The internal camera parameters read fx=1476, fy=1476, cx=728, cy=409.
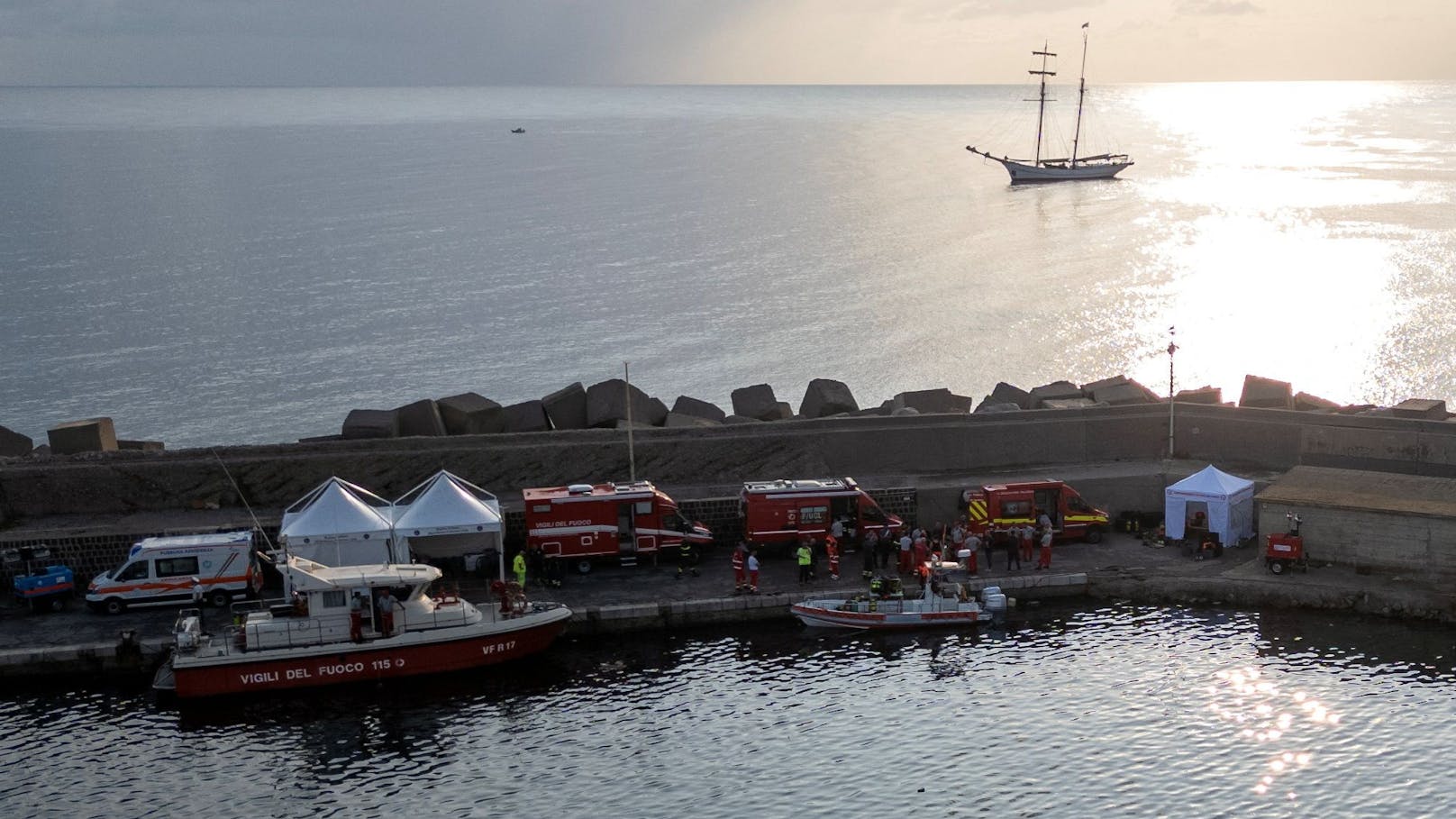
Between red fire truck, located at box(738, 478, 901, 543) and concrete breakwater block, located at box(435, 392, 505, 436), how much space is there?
8133 millimetres

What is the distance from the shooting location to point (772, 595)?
1155 inches

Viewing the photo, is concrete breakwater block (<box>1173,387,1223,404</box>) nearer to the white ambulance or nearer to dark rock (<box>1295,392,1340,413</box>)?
dark rock (<box>1295,392,1340,413</box>)

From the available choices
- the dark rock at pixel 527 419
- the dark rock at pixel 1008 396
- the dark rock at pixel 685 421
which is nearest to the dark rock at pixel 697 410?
the dark rock at pixel 685 421

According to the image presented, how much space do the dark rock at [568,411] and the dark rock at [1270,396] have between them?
16.4m

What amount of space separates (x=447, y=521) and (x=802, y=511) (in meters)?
7.50

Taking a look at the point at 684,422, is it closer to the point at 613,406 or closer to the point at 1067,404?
the point at 613,406

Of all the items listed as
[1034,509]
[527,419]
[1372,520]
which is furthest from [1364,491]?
[527,419]

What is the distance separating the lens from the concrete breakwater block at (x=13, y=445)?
3684 cm

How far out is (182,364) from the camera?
233 ft

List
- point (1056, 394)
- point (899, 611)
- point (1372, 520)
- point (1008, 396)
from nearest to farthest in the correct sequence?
1. point (899, 611)
2. point (1372, 520)
3. point (1056, 394)
4. point (1008, 396)

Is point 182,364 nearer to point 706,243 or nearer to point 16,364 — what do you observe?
point 16,364

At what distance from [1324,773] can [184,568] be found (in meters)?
20.8

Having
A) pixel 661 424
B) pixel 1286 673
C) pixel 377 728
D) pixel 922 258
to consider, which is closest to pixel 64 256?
pixel 922 258

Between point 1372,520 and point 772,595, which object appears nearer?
point 772,595
